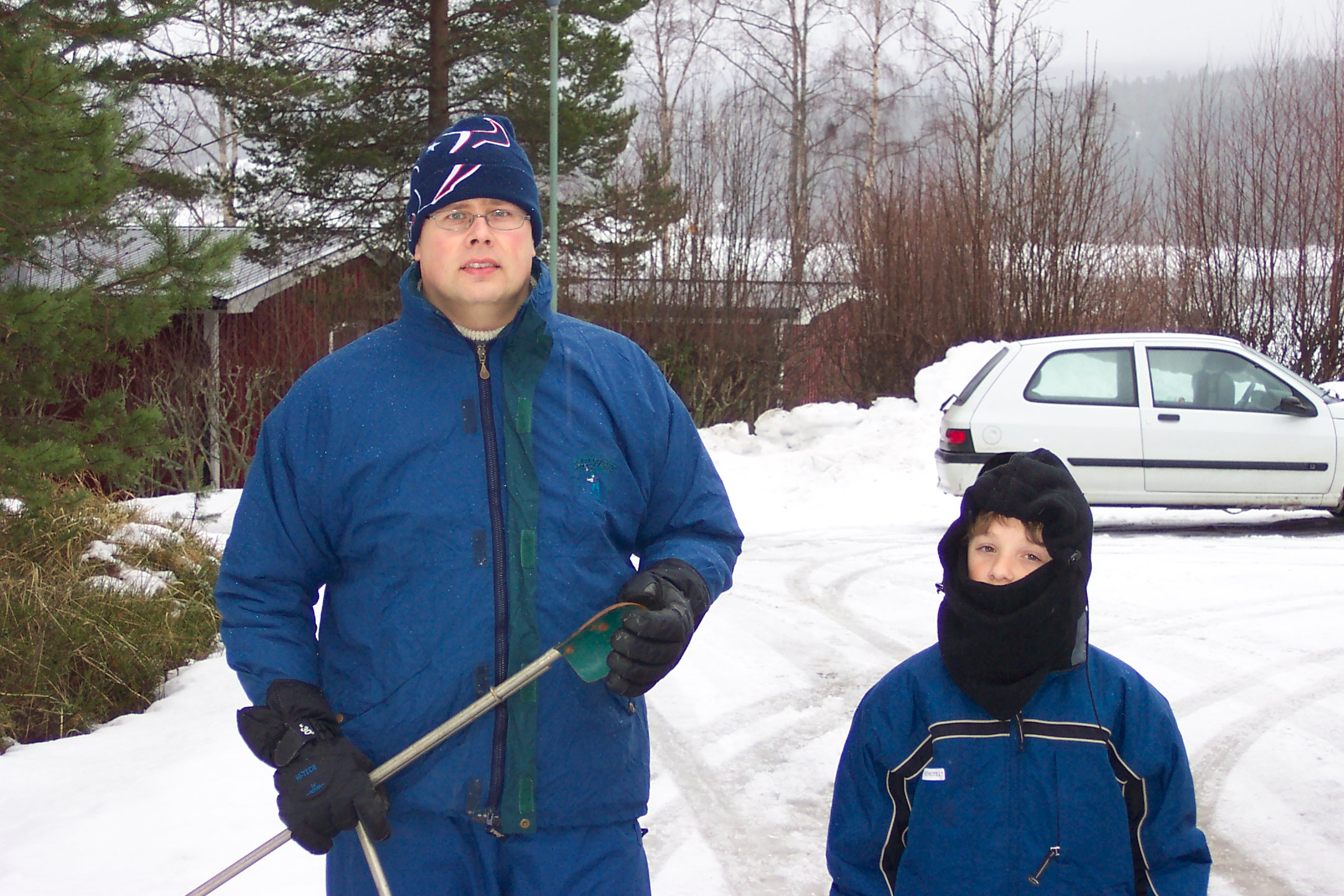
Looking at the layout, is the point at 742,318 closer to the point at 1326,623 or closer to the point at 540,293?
the point at 1326,623

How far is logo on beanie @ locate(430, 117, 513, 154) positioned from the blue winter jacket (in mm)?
1278

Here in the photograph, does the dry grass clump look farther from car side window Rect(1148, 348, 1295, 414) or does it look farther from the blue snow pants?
car side window Rect(1148, 348, 1295, 414)

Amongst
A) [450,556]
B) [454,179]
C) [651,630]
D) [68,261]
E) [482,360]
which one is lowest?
[651,630]

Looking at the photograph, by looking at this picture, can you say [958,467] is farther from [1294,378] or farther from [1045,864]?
[1045,864]

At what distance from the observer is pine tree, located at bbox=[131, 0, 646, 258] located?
1576 cm

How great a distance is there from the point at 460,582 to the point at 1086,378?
330 inches

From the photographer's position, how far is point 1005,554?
2.14 metres

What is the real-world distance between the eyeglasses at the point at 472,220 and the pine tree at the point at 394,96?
13959 mm

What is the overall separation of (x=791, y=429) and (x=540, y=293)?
41.4 ft

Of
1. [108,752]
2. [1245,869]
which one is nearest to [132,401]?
[108,752]

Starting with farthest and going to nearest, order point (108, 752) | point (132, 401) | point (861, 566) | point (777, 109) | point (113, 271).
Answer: point (777, 109) → point (132, 401) → point (861, 566) → point (113, 271) → point (108, 752)

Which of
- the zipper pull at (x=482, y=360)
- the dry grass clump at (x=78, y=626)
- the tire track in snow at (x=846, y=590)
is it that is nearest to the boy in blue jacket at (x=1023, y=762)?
the zipper pull at (x=482, y=360)

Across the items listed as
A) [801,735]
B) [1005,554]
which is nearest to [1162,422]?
[801,735]

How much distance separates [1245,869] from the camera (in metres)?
3.61
